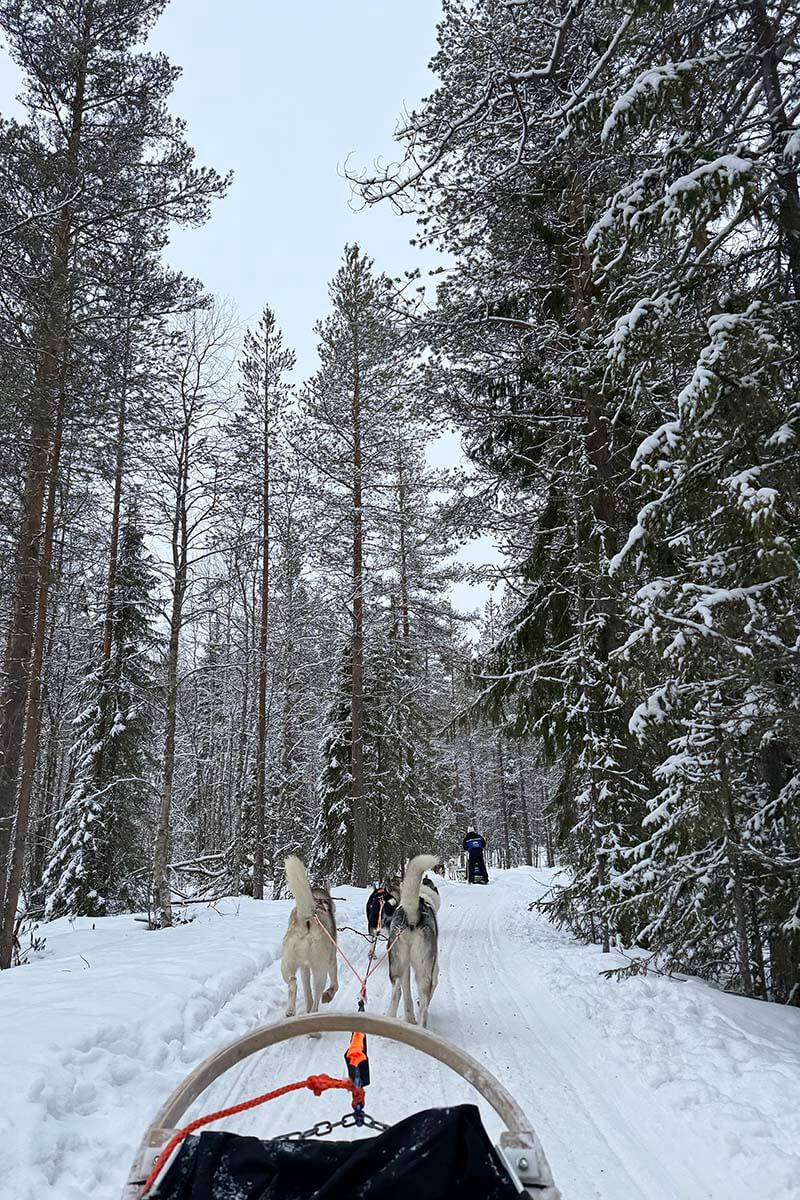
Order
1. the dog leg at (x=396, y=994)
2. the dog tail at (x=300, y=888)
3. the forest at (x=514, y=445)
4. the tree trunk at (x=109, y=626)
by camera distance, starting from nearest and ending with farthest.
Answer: the forest at (x=514, y=445)
the dog leg at (x=396, y=994)
the dog tail at (x=300, y=888)
the tree trunk at (x=109, y=626)

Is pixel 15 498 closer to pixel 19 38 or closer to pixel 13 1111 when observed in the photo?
pixel 19 38

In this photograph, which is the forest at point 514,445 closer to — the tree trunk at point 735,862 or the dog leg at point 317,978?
the tree trunk at point 735,862

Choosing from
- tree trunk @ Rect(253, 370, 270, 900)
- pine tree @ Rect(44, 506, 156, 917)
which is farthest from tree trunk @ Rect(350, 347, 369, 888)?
pine tree @ Rect(44, 506, 156, 917)

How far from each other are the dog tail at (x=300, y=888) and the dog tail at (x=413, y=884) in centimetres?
98

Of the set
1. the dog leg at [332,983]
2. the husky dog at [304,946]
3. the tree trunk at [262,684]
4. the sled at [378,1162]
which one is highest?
the tree trunk at [262,684]

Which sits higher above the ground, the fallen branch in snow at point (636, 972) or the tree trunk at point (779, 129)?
the tree trunk at point (779, 129)

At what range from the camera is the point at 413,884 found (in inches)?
242

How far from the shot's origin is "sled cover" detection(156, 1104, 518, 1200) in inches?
71.8

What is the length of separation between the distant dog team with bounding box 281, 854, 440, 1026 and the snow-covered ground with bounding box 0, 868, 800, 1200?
451 mm

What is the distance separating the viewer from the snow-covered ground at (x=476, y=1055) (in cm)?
362

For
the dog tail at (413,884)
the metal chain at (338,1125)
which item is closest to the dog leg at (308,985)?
the dog tail at (413,884)

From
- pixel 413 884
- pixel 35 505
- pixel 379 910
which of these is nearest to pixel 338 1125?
pixel 413 884

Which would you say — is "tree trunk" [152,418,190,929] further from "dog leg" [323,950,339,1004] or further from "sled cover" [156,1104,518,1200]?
"sled cover" [156,1104,518,1200]

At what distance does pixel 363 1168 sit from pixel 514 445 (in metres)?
10.6
